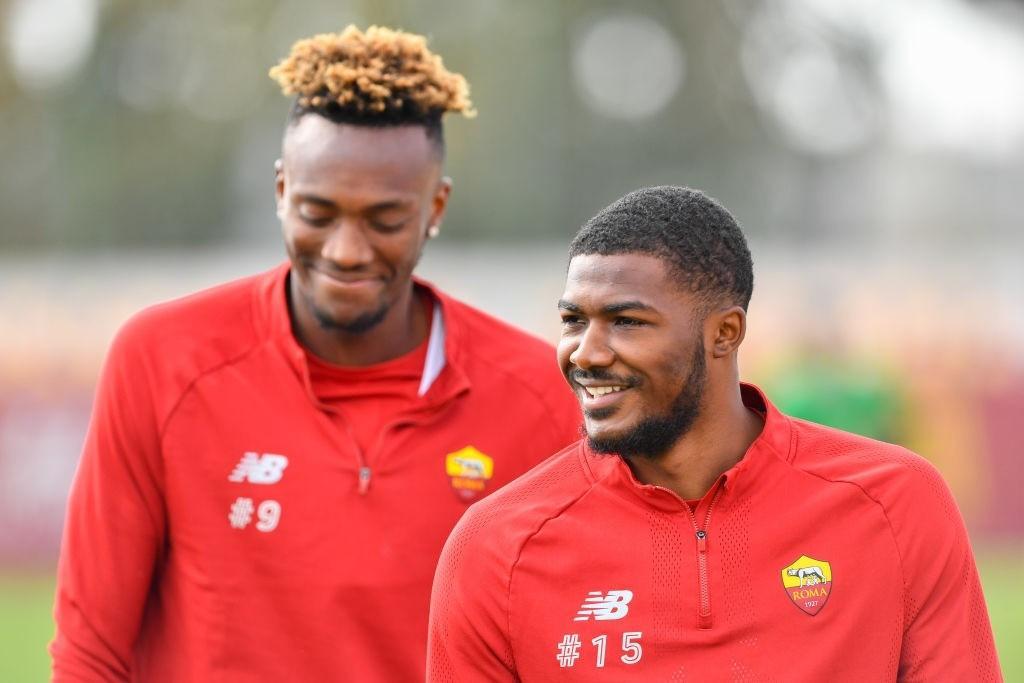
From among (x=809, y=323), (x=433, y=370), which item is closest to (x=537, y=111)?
(x=809, y=323)

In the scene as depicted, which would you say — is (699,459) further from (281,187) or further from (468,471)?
(281,187)

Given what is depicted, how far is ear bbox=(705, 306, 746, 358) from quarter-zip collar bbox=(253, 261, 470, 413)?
0.98 metres

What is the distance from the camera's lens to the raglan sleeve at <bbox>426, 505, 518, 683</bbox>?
367 centimetres

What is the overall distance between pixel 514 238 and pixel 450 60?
618 centimetres

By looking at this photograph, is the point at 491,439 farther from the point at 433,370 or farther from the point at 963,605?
the point at 963,605

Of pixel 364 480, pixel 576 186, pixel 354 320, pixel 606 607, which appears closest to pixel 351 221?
pixel 354 320

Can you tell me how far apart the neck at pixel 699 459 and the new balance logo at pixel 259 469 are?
1079 millimetres

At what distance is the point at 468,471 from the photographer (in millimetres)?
4504

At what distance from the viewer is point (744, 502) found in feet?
12.3

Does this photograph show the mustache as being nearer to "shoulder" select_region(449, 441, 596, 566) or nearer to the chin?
"shoulder" select_region(449, 441, 596, 566)

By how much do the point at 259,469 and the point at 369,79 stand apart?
1.13 meters

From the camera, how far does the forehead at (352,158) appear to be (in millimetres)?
4383

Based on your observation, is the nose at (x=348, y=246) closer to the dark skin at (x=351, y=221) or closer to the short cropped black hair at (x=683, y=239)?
the dark skin at (x=351, y=221)

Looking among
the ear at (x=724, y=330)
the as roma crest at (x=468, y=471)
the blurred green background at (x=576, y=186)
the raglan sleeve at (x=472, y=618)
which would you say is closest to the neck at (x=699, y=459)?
the ear at (x=724, y=330)
